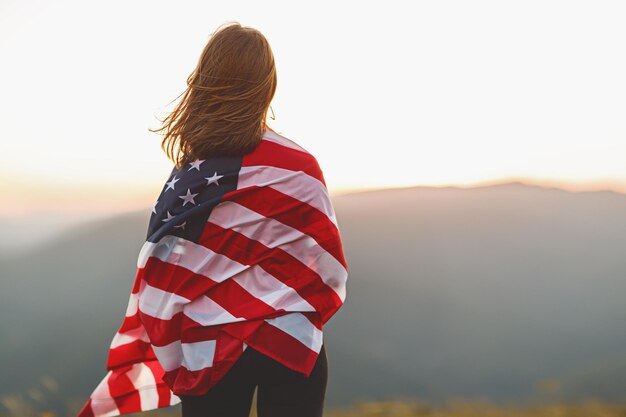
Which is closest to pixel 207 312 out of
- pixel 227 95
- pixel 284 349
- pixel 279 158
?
pixel 284 349

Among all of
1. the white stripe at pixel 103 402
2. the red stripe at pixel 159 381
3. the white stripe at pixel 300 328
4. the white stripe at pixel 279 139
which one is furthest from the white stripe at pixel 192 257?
the white stripe at pixel 103 402

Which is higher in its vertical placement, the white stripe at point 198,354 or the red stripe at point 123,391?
the white stripe at point 198,354

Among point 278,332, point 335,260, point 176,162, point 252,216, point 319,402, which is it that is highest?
point 176,162

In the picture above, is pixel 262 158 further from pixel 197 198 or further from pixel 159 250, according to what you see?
pixel 159 250

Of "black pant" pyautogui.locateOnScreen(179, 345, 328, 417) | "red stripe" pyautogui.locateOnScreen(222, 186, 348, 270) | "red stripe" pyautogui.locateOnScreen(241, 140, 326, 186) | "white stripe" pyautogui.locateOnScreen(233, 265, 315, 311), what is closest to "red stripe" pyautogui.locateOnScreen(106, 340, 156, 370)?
"black pant" pyautogui.locateOnScreen(179, 345, 328, 417)

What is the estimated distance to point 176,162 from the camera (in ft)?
8.52

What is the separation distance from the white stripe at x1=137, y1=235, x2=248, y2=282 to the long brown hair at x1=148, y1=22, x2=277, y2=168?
1.02 ft

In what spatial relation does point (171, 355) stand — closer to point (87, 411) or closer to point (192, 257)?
point (192, 257)

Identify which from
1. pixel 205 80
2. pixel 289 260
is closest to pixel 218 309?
pixel 289 260

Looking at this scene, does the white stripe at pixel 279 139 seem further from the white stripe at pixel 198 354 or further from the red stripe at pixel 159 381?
the red stripe at pixel 159 381

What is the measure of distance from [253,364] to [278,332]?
0.13m

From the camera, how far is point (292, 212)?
101 inches

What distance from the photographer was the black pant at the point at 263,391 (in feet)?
7.95

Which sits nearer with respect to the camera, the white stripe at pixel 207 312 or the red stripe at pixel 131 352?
the white stripe at pixel 207 312
